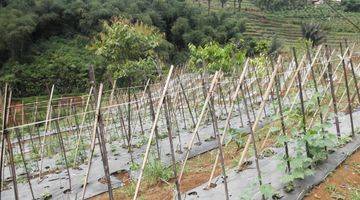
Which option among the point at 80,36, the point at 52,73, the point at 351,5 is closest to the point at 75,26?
the point at 80,36

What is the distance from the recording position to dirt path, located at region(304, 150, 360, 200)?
4.97 m

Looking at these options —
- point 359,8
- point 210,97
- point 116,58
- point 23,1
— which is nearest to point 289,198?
point 210,97

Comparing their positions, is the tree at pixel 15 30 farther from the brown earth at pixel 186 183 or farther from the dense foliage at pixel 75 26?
the brown earth at pixel 186 183

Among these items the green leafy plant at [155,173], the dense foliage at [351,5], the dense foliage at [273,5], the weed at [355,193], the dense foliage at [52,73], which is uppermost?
the dense foliage at [273,5]

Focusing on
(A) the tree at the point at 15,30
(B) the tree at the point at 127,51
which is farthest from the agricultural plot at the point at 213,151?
(A) the tree at the point at 15,30

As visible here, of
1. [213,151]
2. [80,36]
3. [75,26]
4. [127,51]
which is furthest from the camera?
[75,26]

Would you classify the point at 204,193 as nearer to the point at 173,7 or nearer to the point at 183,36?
the point at 183,36

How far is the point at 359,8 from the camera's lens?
144ft

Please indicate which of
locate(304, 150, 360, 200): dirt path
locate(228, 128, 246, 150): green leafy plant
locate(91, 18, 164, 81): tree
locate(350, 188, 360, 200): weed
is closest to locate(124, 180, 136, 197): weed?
locate(228, 128, 246, 150): green leafy plant

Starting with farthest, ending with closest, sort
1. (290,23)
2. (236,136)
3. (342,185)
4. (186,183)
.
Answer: (290,23)
(236,136)
(186,183)
(342,185)

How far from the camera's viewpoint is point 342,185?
208 inches

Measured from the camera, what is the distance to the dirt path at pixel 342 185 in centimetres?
497

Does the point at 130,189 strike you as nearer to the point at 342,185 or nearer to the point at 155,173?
the point at 155,173

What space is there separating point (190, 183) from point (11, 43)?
2282 centimetres
